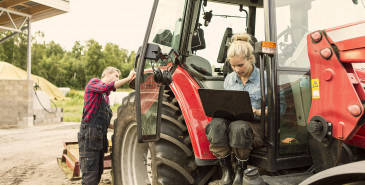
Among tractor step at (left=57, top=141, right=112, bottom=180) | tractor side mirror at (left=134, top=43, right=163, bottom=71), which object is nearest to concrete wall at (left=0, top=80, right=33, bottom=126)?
tractor step at (left=57, top=141, right=112, bottom=180)

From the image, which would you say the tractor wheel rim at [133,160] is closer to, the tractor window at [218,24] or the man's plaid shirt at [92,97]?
Answer: the man's plaid shirt at [92,97]

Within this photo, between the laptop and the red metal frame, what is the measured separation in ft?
1.33

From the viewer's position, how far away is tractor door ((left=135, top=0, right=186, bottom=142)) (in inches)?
101

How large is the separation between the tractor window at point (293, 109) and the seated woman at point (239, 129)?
0.54 feet

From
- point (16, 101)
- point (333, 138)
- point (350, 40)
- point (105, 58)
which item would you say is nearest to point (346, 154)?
point (333, 138)

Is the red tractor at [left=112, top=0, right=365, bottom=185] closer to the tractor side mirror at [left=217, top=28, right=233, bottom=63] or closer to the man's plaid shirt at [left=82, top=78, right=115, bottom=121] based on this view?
the tractor side mirror at [left=217, top=28, right=233, bottom=63]

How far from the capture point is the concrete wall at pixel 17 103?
460 inches

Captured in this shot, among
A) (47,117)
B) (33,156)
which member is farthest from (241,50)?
(47,117)

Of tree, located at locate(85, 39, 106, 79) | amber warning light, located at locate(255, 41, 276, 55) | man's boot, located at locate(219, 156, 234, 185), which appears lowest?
man's boot, located at locate(219, 156, 234, 185)

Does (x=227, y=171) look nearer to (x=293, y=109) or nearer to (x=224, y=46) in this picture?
(x=293, y=109)

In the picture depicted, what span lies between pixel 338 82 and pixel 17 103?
38.7ft

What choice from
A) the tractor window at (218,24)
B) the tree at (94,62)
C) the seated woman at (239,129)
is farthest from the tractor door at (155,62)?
the tree at (94,62)

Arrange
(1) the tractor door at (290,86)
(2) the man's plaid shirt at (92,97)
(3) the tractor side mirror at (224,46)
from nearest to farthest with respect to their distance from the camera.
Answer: (1) the tractor door at (290,86) → (3) the tractor side mirror at (224,46) → (2) the man's plaid shirt at (92,97)

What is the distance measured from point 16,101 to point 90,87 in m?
8.95
